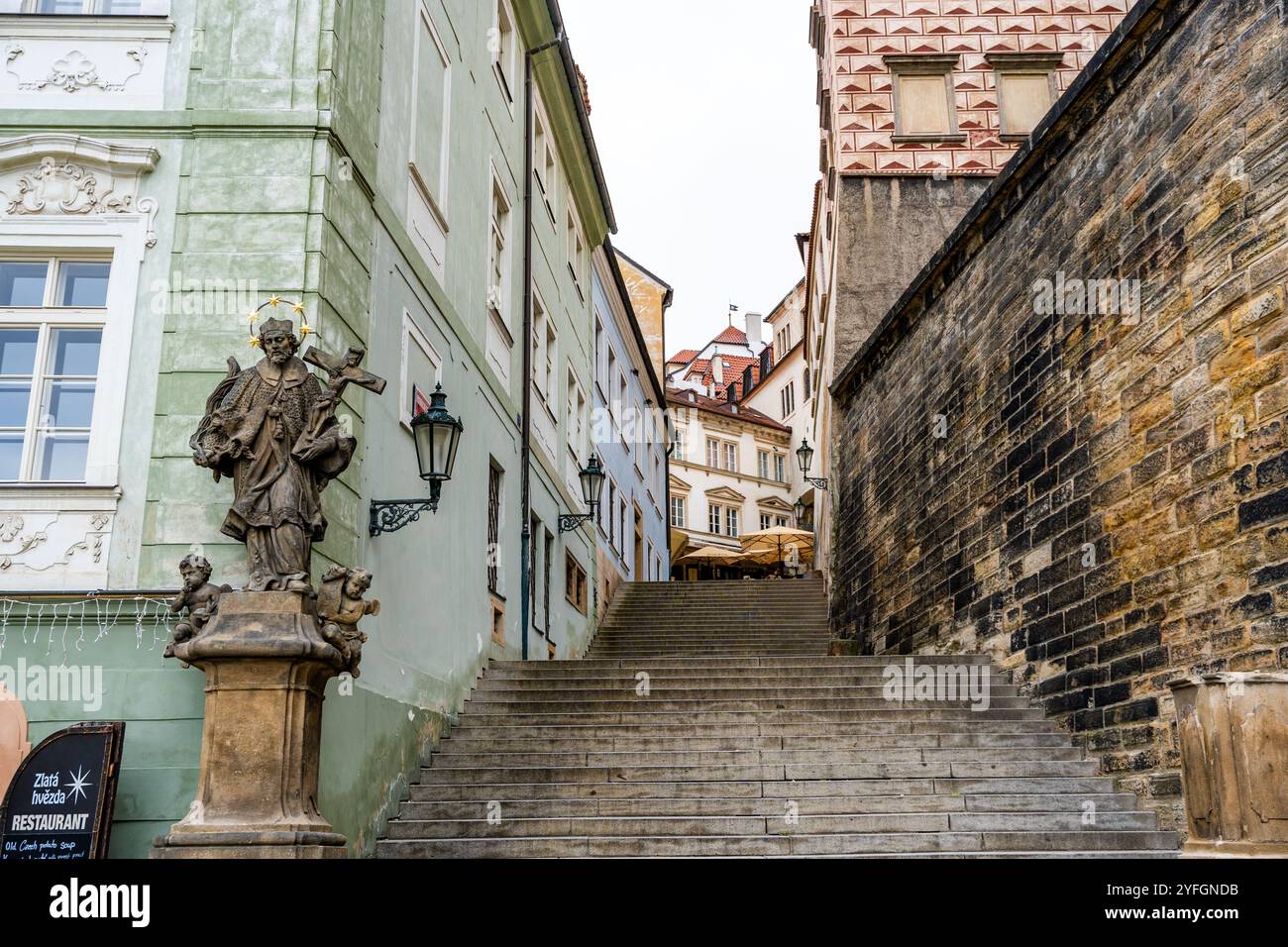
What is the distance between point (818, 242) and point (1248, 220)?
21.7m

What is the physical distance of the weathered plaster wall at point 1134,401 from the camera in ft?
23.5

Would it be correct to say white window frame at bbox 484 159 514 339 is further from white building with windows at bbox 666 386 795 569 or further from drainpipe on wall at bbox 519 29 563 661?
white building with windows at bbox 666 386 795 569

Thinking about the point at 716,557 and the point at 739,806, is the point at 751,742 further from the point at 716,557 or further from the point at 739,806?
the point at 716,557

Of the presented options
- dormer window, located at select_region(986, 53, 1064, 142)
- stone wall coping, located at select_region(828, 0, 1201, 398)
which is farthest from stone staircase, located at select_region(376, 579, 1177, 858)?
dormer window, located at select_region(986, 53, 1064, 142)

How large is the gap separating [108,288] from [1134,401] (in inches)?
281

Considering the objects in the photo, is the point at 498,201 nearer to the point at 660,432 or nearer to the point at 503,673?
the point at 503,673

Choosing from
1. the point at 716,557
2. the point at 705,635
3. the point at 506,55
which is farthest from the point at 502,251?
the point at 716,557

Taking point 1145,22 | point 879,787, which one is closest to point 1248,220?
point 1145,22

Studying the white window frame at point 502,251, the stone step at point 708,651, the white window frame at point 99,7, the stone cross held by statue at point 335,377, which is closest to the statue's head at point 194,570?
the stone cross held by statue at point 335,377

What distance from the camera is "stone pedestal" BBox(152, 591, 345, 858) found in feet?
20.1

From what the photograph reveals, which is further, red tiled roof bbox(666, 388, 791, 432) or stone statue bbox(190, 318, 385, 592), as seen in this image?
red tiled roof bbox(666, 388, 791, 432)

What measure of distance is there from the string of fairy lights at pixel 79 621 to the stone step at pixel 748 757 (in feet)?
10.4

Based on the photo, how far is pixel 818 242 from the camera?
1128 inches

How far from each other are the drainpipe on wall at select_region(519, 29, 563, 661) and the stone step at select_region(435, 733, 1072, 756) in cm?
344
